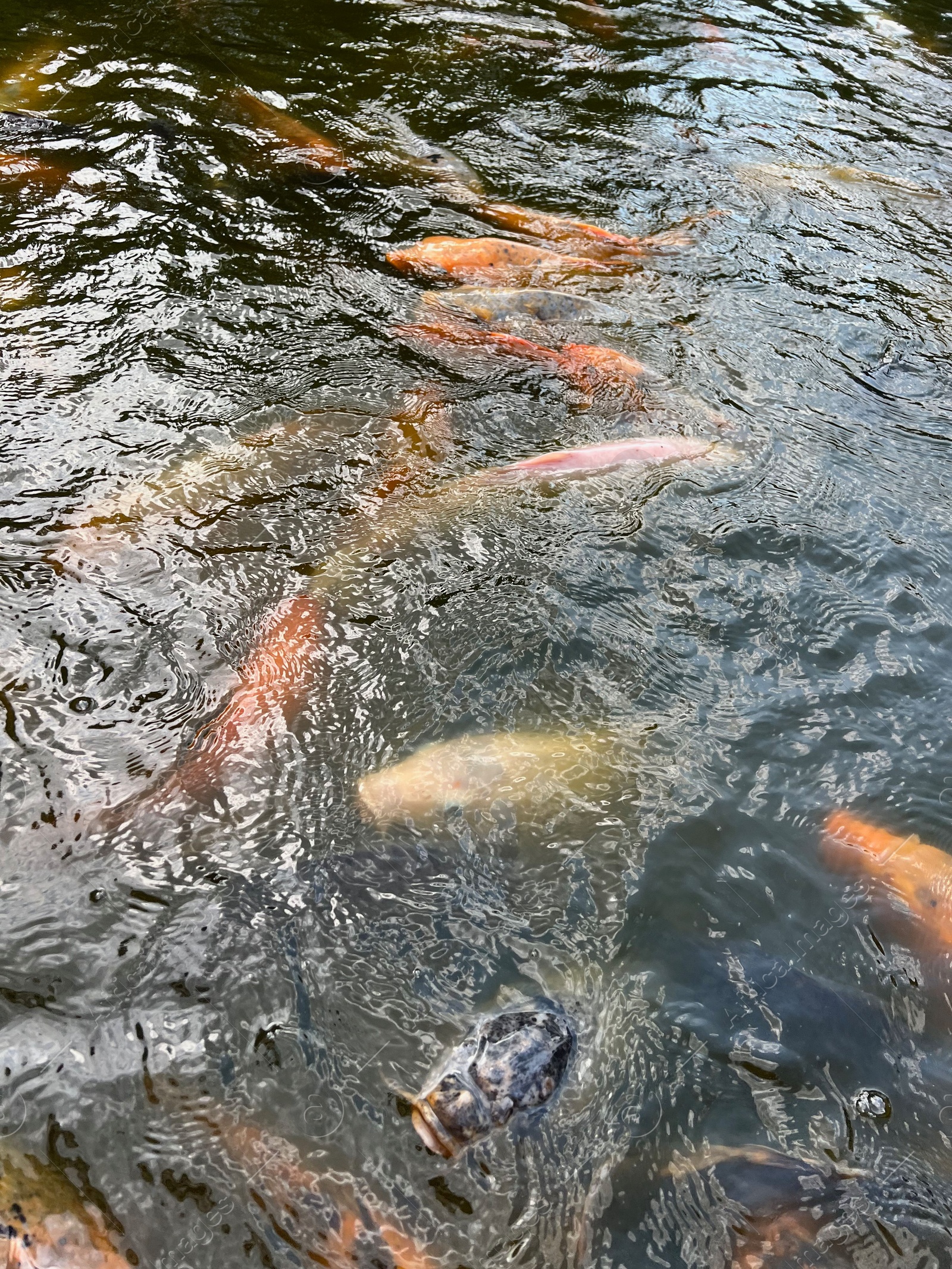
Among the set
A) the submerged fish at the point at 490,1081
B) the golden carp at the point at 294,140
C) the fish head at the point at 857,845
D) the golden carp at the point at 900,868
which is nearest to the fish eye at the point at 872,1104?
the golden carp at the point at 900,868

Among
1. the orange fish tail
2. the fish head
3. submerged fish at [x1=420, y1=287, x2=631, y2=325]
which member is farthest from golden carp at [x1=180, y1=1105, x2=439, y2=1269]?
submerged fish at [x1=420, y1=287, x2=631, y2=325]

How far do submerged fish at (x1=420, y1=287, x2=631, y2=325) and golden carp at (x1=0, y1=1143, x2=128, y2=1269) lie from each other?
15.0ft

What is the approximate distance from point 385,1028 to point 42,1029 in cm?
92

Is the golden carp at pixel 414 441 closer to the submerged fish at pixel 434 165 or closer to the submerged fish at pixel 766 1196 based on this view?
the submerged fish at pixel 434 165

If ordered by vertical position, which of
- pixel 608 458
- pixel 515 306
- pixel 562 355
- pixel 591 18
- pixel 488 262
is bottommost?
pixel 608 458

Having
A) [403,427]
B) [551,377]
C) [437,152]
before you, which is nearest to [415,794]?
[403,427]

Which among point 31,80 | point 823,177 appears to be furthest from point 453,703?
point 31,80

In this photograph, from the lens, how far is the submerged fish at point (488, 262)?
5.79m

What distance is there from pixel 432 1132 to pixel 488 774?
1.17 meters

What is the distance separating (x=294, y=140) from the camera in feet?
22.6

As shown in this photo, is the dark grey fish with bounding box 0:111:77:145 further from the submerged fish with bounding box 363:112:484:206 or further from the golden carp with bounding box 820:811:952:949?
the golden carp with bounding box 820:811:952:949

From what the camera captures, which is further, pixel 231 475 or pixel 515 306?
pixel 515 306

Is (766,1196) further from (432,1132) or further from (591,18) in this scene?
(591,18)

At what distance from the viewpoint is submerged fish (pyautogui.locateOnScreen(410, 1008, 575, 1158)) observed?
2.32m
